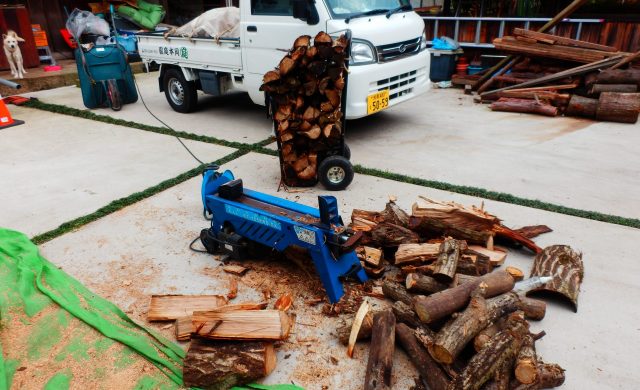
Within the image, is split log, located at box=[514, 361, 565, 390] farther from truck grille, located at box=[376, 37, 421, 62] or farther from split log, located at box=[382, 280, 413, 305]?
truck grille, located at box=[376, 37, 421, 62]

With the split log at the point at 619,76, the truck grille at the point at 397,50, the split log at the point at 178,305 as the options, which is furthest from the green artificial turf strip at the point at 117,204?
the split log at the point at 619,76

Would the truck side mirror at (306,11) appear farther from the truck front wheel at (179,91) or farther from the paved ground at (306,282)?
the truck front wheel at (179,91)

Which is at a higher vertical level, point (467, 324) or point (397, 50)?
point (397, 50)

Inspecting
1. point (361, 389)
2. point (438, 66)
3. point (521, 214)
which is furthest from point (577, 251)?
point (438, 66)

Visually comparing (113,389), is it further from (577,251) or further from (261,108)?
(261,108)

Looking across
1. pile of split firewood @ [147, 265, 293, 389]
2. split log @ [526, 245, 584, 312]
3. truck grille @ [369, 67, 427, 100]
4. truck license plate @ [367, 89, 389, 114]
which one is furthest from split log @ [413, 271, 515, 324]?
truck grille @ [369, 67, 427, 100]

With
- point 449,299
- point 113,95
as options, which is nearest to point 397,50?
point 449,299

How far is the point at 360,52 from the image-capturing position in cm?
617

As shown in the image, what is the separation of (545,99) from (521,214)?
4449 millimetres

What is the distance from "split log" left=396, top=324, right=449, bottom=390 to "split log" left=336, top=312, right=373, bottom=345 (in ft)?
0.61

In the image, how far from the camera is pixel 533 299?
10.9ft

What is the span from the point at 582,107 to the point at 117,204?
7288 millimetres

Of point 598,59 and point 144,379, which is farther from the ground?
point 598,59

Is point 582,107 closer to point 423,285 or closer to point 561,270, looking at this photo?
point 561,270
